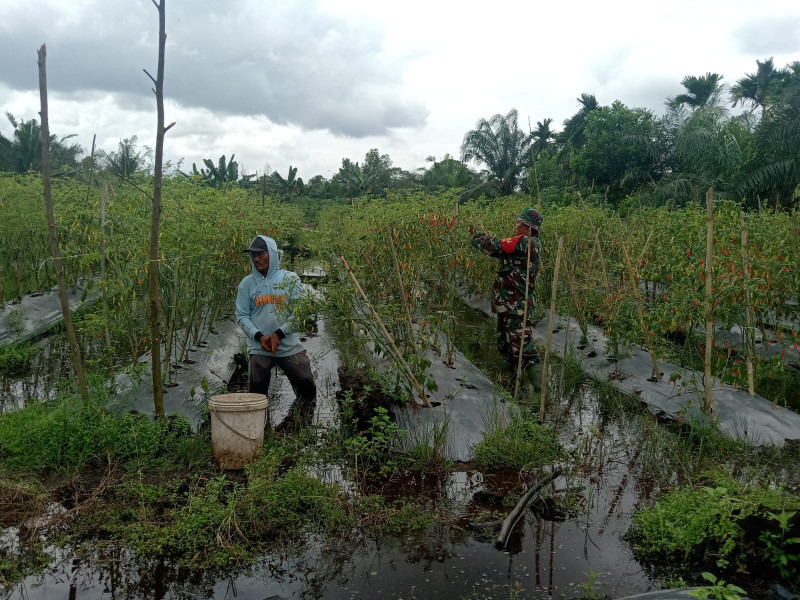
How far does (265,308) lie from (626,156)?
80.9ft

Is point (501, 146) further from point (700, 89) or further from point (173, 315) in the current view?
point (173, 315)

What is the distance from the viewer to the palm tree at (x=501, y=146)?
34.2m

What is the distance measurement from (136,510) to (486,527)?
2.02m

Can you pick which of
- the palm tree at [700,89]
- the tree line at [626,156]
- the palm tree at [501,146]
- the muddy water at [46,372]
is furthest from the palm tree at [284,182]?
the muddy water at [46,372]

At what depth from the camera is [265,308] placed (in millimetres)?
5527

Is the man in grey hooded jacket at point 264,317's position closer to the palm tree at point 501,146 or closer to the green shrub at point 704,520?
the green shrub at point 704,520

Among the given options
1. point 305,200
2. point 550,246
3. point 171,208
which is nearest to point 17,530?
point 171,208

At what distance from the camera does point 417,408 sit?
5.36 m

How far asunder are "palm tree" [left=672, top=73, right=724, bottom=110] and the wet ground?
32.5m

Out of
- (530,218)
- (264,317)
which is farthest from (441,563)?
(530,218)

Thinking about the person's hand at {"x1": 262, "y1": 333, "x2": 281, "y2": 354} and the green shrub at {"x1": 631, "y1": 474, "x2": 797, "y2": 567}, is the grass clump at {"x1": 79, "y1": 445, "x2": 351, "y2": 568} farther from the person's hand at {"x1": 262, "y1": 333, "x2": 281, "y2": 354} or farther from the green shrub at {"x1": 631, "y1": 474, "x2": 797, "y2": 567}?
the green shrub at {"x1": 631, "y1": 474, "x2": 797, "y2": 567}

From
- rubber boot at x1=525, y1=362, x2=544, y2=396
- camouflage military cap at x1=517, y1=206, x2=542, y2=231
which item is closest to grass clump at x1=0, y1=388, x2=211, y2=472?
rubber boot at x1=525, y1=362, x2=544, y2=396

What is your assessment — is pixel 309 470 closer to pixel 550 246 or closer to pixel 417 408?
pixel 417 408

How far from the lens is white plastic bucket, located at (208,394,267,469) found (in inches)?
176
